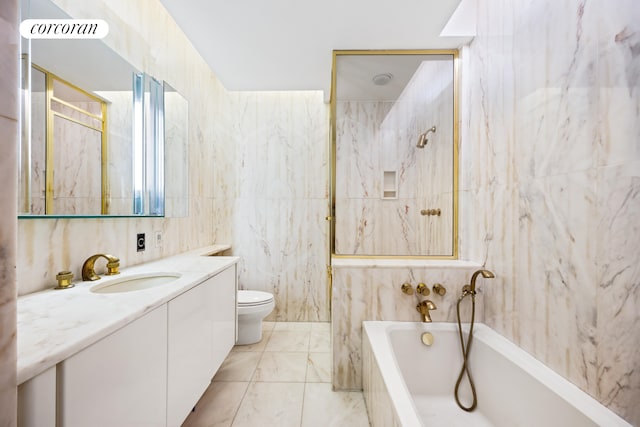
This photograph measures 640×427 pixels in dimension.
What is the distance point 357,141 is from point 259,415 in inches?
76.5

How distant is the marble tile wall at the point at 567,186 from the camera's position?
87cm

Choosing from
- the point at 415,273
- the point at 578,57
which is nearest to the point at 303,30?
the point at 578,57

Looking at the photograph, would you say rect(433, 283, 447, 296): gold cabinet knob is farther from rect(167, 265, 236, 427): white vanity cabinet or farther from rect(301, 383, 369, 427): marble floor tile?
rect(167, 265, 236, 427): white vanity cabinet

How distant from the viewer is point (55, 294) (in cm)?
104

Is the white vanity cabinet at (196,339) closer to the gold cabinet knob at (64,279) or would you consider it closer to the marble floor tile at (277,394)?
the marble floor tile at (277,394)

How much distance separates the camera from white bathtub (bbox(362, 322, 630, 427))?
0.98m

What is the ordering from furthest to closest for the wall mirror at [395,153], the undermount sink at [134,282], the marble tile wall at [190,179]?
the wall mirror at [395,153] < the undermount sink at [134,282] < the marble tile wall at [190,179]

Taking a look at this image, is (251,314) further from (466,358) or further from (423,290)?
(466,358)

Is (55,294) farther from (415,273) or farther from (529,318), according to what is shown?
(529,318)

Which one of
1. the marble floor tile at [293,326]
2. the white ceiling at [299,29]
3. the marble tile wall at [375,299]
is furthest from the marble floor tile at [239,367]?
the white ceiling at [299,29]

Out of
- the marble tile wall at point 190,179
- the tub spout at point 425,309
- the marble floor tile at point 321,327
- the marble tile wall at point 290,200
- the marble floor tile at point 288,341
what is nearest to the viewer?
the marble tile wall at point 190,179

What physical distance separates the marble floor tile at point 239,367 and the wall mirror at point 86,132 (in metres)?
1.19

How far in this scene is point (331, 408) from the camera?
1622mm

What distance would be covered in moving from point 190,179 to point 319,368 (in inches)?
68.9
